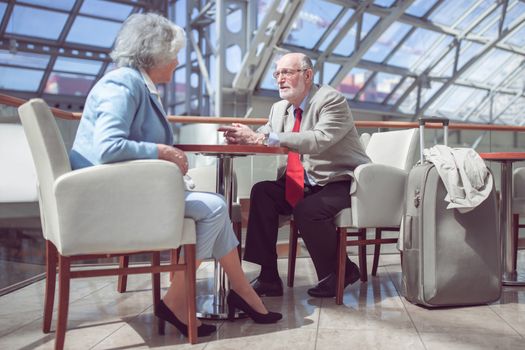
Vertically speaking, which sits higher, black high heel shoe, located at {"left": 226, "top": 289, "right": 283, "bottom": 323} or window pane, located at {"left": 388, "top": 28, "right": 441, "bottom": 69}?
window pane, located at {"left": 388, "top": 28, "right": 441, "bottom": 69}

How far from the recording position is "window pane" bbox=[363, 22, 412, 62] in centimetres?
1086

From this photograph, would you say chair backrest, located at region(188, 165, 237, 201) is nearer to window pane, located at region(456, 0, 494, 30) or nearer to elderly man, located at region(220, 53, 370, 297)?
elderly man, located at region(220, 53, 370, 297)

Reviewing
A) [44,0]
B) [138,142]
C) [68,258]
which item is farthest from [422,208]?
[44,0]

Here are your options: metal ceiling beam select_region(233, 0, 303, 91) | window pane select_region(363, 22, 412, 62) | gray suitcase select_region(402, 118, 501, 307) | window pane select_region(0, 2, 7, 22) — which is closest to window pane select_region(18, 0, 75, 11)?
window pane select_region(0, 2, 7, 22)

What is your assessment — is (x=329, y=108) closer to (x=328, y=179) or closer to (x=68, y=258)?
(x=328, y=179)

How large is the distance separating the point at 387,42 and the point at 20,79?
Answer: 7705 millimetres

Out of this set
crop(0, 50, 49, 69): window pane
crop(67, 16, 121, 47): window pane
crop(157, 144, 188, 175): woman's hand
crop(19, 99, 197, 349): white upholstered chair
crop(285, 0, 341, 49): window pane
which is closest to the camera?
crop(19, 99, 197, 349): white upholstered chair

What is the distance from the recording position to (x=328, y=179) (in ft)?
8.38

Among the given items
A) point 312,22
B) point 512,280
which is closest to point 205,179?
point 512,280

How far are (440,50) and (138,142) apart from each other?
11.7m

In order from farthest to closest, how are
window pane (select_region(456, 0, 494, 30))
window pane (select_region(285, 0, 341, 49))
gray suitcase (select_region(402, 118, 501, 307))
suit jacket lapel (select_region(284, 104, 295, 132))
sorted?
window pane (select_region(456, 0, 494, 30)), window pane (select_region(285, 0, 341, 49)), suit jacket lapel (select_region(284, 104, 295, 132)), gray suitcase (select_region(402, 118, 501, 307))

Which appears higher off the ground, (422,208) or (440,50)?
(440,50)

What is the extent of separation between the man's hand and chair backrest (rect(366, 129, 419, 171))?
37.0 inches

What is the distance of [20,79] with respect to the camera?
36.7ft
